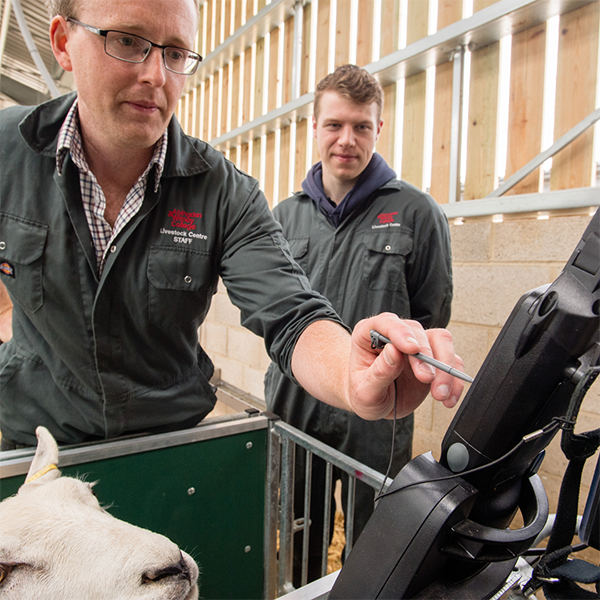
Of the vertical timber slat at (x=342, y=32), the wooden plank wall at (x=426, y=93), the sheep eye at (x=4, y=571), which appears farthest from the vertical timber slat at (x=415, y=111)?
the sheep eye at (x=4, y=571)

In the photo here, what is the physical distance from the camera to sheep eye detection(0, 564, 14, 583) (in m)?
0.55

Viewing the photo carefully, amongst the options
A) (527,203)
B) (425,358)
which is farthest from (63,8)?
(527,203)

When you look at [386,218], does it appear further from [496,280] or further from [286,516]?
[286,516]

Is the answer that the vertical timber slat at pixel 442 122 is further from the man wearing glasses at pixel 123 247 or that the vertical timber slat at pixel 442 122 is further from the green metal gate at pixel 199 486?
the green metal gate at pixel 199 486

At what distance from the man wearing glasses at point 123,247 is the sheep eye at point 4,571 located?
49cm

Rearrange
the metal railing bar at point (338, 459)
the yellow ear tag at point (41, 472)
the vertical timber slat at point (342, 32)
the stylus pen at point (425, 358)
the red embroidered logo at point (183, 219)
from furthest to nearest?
the vertical timber slat at point (342, 32)
the red embroidered logo at point (183, 219)
the metal railing bar at point (338, 459)
the yellow ear tag at point (41, 472)
the stylus pen at point (425, 358)

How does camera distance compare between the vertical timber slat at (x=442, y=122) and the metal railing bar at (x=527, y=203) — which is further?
the vertical timber slat at (x=442, y=122)

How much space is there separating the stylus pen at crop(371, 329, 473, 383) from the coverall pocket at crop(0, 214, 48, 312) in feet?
2.67

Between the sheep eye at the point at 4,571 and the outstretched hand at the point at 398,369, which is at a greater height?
the outstretched hand at the point at 398,369

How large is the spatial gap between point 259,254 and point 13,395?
2.28ft

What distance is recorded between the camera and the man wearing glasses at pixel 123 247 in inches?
36.2

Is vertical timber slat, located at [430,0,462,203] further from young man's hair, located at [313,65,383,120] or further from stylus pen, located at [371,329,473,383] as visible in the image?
stylus pen, located at [371,329,473,383]

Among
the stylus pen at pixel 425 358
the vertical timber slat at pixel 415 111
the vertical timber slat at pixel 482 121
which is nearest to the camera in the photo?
the stylus pen at pixel 425 358

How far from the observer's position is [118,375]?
3.44 ft
